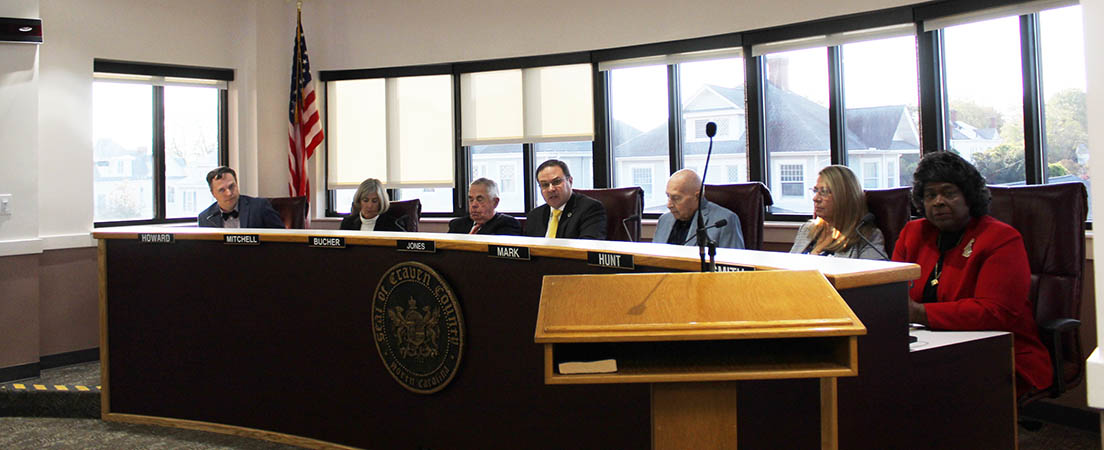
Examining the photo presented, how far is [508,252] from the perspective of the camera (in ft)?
7.96

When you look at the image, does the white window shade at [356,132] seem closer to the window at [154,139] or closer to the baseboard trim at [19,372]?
the window at [154,139]

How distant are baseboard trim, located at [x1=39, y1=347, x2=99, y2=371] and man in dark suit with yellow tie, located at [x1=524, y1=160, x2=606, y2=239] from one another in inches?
114

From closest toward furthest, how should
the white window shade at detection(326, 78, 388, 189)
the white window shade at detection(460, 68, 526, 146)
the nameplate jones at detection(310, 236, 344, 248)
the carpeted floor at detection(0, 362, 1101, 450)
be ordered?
1. the nameplate jones at detection(310, 236, 344, 248)
2. the carpeted floor at detection(0, 362, 1101, 450)
3. the white window shade at detection(460, 68, 526, 146)
4. the white window shade at detection(326, 78, 388, 189)

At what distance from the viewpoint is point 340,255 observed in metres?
2.94

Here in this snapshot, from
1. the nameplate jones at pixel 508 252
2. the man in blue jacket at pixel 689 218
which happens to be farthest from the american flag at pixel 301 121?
the nameplate jones at pixel 508 252

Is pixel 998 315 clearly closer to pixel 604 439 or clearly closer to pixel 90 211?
pixel 604 439

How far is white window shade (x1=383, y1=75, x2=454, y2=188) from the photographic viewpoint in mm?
5902

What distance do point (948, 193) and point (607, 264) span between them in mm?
1239

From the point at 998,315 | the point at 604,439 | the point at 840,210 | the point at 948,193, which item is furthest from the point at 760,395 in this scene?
the point at 840,210

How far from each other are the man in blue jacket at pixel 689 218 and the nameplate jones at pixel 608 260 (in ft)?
3.81

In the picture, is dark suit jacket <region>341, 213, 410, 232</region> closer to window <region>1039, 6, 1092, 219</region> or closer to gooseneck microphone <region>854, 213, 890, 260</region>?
gooseneck microphone <region>854, 213, 890, 260</region>

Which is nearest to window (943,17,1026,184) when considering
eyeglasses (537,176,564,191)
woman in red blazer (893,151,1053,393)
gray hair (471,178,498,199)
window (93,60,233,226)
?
woman in red blazer (893,151,1053,393)

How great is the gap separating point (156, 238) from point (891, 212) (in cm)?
293

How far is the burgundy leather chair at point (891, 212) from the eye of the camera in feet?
9.84
